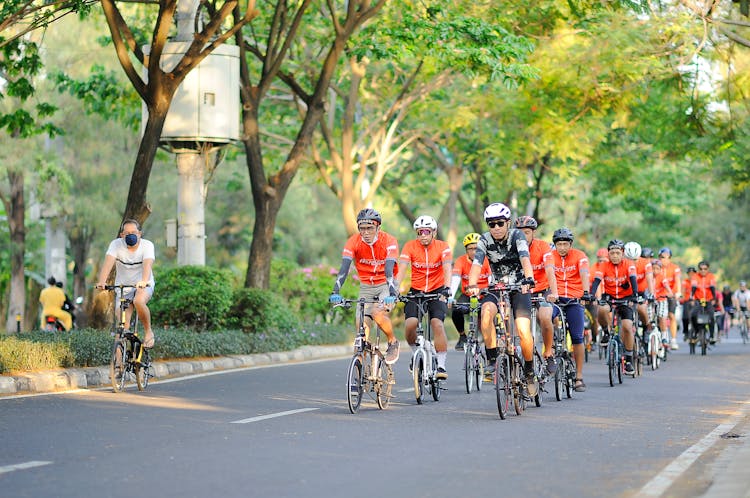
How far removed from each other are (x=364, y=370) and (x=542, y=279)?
2609 mm

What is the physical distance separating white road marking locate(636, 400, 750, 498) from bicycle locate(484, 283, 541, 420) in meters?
2.00

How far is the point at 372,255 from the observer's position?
15.4 m

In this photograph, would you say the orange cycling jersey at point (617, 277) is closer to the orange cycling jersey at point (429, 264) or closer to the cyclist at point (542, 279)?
the cyclist at point (542, 279)

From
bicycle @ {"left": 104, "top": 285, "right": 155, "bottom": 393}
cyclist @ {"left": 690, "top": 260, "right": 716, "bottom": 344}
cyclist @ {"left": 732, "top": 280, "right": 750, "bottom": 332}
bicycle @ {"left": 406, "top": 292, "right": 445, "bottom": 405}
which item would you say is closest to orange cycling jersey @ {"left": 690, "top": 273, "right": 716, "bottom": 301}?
cyclist @ {"left": 690, "top": 260, "right": 716, "bottom": 344}

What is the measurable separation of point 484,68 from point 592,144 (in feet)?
42.2

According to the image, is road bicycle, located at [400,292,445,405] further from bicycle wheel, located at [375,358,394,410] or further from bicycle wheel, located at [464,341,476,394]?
bicycle wheel, located at [464,341,476,394]

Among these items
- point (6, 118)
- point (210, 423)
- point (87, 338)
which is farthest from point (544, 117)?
point (210, 423)

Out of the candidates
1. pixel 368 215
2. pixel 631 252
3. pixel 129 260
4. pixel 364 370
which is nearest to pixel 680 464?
pixel 364 370

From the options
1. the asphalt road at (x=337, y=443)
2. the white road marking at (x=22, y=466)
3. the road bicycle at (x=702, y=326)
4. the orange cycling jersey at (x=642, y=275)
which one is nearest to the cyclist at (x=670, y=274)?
the road bicycle at (x=702, y=326)

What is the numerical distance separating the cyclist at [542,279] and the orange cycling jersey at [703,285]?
15.3m

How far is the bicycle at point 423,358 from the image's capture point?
51.3ft

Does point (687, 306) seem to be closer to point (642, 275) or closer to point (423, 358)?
point (642, 275)

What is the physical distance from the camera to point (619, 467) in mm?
10375

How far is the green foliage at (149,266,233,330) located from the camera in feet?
78.0
